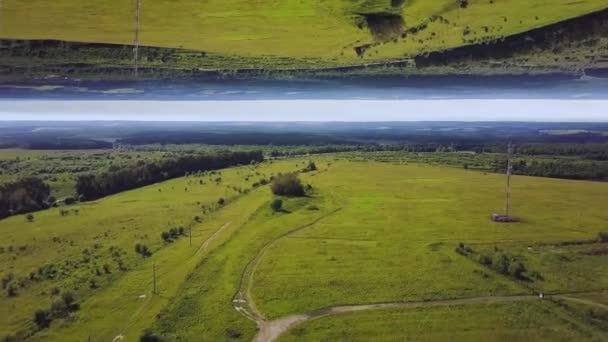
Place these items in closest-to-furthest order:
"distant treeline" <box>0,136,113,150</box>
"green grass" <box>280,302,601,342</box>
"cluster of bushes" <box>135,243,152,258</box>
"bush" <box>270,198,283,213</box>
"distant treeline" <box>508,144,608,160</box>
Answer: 1. "green grass" <box>280,302,601,342</box>
2. "cluster of bushes" <box>135,243,152,258</box>
3. "bush" <box>270,198,283,213</box>
4. "distant treeline" <box>508,144,608,160</box>
5. "distant treeline" <box>0,136,113,150</box>

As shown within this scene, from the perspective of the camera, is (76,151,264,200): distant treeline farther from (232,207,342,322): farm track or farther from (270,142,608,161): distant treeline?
(232,207,342,322): farm track

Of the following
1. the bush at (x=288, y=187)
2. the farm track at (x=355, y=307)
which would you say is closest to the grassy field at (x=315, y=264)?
the farm track at (x=355, y=307)

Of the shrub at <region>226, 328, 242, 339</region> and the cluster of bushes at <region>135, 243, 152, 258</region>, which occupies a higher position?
the cluster of bushes at <region>135, 243, 152, 258</region>

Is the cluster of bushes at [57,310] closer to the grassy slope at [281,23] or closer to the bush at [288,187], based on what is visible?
the grassy slope at [281,23]

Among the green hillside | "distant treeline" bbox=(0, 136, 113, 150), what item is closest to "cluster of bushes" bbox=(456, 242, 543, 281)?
the green hillside

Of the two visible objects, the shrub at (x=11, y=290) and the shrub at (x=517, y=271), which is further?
the shrub at (x=517, y=271)

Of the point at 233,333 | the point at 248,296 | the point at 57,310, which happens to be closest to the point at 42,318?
the point at 57,310
